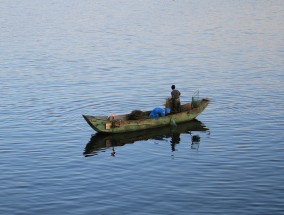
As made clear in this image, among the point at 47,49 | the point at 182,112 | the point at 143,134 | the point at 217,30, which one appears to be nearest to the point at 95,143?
the point at 143,134

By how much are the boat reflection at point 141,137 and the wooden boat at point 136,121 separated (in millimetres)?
329

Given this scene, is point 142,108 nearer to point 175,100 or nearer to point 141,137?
point 175,100

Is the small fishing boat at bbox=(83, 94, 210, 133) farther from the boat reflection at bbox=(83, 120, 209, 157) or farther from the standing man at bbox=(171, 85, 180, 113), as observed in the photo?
the standing man at bbox=(171, 85, 180, 113)

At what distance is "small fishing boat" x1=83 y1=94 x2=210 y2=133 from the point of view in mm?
36812

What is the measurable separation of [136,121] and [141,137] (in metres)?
1.02

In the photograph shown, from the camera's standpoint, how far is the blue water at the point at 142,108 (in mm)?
27484

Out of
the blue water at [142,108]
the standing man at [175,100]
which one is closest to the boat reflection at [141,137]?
the blue water at [142,108]

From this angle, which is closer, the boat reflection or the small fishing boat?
the boat reflection

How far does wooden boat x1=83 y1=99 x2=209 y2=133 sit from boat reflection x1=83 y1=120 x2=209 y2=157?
329mm

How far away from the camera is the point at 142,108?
43.8m

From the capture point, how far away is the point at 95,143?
3631 cm

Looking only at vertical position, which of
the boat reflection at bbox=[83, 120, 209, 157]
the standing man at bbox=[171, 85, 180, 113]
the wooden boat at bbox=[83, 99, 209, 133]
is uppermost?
the standing man at bbox=[171, 85, 180, 113]

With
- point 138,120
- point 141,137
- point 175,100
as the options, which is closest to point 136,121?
point 138,120

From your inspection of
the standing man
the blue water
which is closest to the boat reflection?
the blue water
